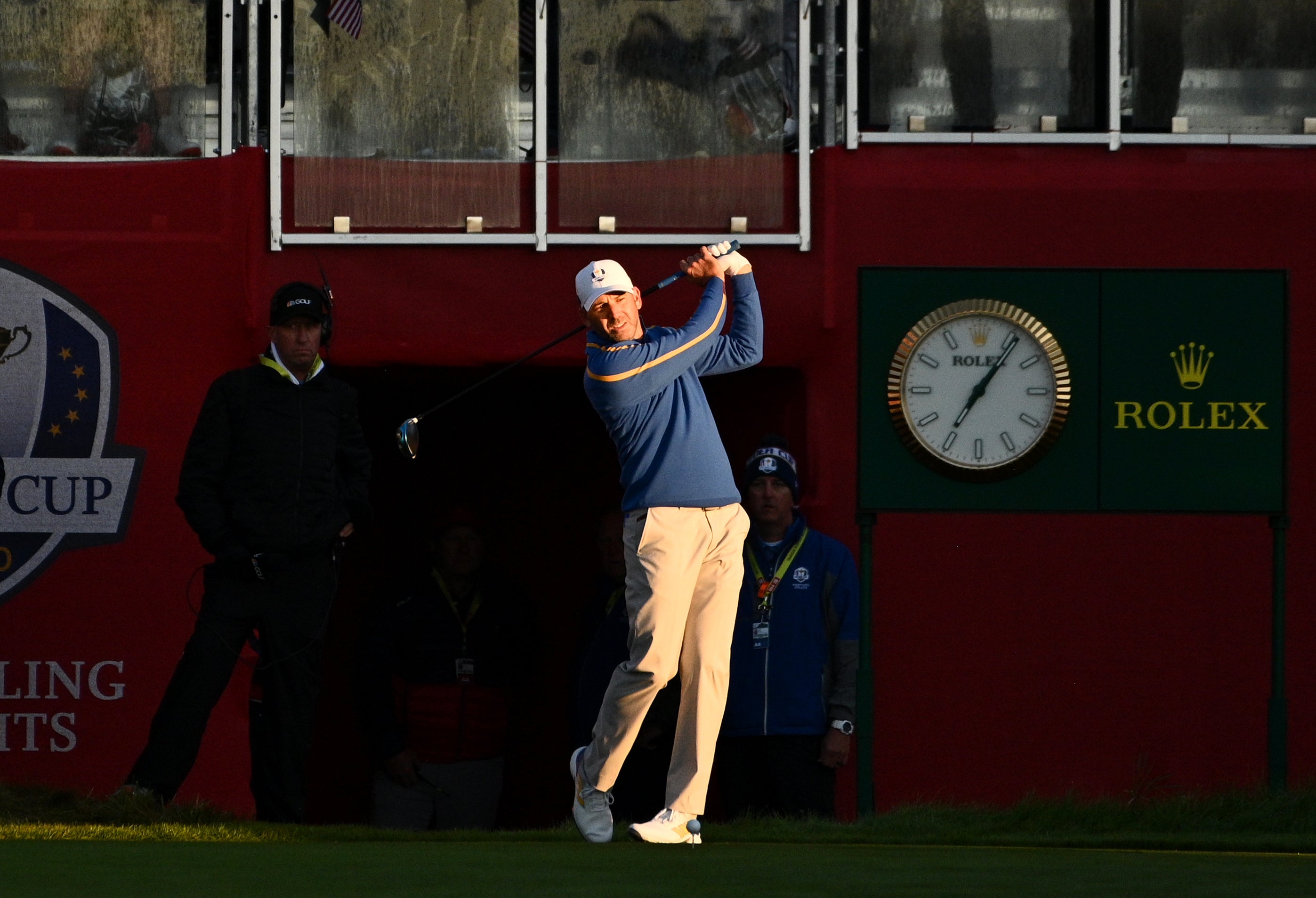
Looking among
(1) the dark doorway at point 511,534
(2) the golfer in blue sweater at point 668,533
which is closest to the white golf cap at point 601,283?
(2) the golfer in blue sweater at point 668,533

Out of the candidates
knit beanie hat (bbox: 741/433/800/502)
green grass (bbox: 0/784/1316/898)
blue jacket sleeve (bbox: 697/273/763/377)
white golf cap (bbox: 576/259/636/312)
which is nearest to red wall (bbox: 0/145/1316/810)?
knit beanie hat (bbox: 741/433/800/502)

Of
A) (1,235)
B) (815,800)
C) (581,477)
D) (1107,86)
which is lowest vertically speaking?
(815,800)

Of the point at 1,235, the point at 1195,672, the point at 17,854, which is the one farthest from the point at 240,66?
the point at 1195,672

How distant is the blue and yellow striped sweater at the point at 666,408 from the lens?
5.78 m

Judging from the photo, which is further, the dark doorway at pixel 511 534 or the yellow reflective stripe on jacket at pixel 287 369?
the dark doorway at pixel 511 534

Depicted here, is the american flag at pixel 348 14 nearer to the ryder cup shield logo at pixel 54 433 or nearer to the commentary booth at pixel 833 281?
the commentary booth at pixel 833 281

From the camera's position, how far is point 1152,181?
8523 millimetres

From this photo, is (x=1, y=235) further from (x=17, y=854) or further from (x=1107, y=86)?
(x=1107, y=86)

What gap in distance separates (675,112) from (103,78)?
8.00 ft

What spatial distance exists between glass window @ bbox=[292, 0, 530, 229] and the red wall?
0.69 feet

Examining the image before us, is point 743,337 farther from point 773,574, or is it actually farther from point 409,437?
point 773,574

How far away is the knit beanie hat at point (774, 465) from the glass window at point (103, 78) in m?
2.73

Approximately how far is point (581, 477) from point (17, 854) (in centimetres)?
571

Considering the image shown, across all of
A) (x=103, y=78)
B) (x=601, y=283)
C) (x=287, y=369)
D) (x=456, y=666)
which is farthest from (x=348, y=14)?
(x=601, y=283)
